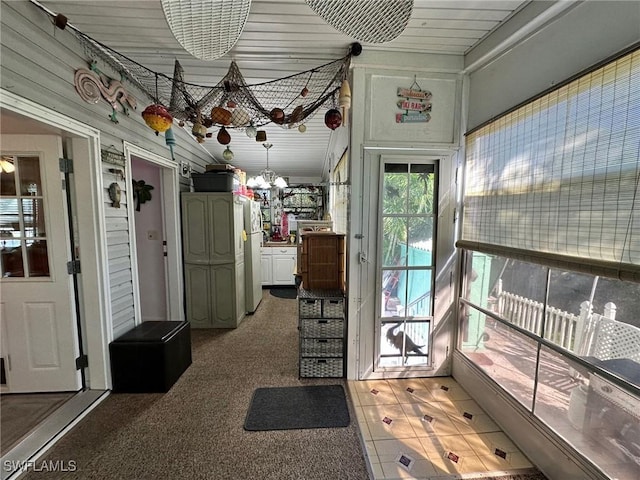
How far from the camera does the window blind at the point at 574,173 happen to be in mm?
1122

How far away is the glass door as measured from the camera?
7.35ft

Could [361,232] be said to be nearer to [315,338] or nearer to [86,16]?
[315,338]

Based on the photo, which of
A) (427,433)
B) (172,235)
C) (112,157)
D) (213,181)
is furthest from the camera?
(213,181)

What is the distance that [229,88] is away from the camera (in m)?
1.91

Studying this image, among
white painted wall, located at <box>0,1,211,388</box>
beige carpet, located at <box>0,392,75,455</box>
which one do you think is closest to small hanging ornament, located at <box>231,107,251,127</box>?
white painted wall, located at <box>0,1,211,388</box>

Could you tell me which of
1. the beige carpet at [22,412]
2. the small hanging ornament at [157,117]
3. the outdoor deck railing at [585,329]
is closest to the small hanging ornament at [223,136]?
the small hanging ornament at [157,117]

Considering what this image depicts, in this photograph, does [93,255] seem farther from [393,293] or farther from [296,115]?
[393,293]

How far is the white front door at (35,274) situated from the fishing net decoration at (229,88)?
0.82 meters

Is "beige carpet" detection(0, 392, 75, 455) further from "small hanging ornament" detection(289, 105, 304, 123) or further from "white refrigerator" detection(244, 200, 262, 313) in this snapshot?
"small hanging ornament" detection(289, 105, 304, 123)

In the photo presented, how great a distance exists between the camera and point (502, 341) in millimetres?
1918

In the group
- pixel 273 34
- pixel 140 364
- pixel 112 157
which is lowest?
pixel 140 364

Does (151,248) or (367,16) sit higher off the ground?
(367,16)

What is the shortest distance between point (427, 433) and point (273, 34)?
291cm

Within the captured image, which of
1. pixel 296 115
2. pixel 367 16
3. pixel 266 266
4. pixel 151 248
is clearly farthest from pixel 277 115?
pixel 266 266
